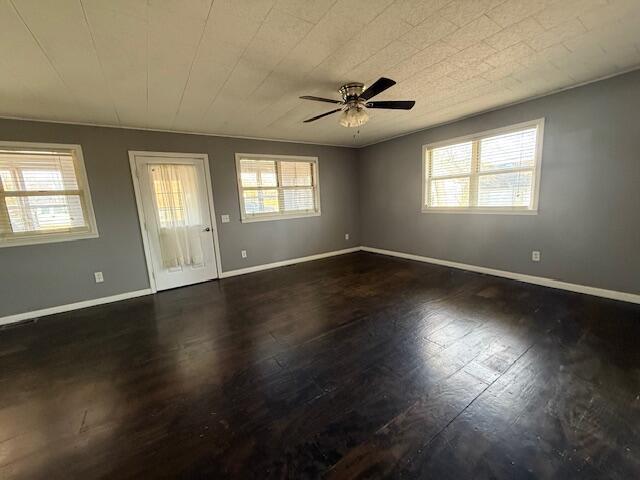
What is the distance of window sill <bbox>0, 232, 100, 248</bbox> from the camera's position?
3071 mm

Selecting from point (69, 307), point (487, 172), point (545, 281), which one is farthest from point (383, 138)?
point (69, 307)

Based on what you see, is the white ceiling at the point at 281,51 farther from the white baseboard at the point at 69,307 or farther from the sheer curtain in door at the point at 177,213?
the white baseboard at the point at 69,307

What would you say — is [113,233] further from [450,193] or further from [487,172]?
[487,172]

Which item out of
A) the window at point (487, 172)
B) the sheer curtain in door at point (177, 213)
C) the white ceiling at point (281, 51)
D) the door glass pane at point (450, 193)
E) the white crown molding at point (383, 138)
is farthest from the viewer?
the door glass pane at point (450, 193)

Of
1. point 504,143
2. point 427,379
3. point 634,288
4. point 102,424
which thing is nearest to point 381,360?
point 427,379

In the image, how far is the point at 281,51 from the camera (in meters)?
1.95

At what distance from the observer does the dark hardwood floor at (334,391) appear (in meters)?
1.29

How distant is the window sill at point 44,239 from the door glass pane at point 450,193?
5291 millimetres

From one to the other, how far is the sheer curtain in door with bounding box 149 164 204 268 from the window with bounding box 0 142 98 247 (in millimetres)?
815

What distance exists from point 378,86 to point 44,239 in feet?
14.0

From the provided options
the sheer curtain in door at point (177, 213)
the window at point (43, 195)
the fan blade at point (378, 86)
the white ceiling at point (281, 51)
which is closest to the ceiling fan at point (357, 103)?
the fan blade at point (378, 86)

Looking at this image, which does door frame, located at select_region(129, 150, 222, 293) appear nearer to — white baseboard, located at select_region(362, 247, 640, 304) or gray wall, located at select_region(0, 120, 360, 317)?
gray wall, located at select_region(0, 120, 360, 317)

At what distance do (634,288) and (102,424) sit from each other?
495 centimetres

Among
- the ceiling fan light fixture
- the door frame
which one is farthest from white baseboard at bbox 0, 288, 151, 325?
the ceiling fan light fixture
